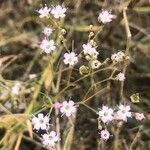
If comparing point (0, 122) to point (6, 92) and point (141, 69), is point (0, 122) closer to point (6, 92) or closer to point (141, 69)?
point (6, 92)

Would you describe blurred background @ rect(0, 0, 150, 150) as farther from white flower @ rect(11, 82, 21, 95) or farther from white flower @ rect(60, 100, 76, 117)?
white flower @ rect(60, 100, 76, 117)

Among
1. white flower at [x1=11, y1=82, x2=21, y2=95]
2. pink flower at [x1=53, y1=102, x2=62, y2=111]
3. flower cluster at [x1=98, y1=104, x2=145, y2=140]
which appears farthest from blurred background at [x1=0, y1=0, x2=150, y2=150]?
flower cluster at [x1=98, y1=104, x2=145, y2=140]

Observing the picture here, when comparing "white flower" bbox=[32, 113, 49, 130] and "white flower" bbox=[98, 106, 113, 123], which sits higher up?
"white flower" bbox=[98, 106, 113, 123]

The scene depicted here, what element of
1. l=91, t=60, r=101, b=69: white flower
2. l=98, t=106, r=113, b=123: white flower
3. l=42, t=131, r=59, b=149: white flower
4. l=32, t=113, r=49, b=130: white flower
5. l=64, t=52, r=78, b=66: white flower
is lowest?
l=42, t=131, r=59, b=149: white flower

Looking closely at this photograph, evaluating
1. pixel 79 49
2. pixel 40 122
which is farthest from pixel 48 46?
pixel 79 49

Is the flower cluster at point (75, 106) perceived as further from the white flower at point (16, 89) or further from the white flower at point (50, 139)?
the white flower at point (16, 89)

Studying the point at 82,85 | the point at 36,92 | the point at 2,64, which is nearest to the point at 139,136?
the point at 82,85

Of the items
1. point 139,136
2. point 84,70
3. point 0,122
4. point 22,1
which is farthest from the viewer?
point 22,1

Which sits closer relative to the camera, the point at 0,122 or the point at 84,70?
the point at 84,70

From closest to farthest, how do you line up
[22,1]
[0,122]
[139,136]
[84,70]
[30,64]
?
[84,70]
[0,122]
[139,136]
[30,64]
[22,1]
